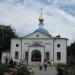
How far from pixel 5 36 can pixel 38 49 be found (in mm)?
18720

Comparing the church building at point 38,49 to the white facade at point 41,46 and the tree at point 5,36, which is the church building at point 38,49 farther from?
the tree at point 5,36

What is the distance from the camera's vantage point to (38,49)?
61.5m

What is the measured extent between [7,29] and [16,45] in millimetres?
17830

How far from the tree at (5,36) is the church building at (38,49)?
12551 mm

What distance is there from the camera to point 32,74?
35906 mm

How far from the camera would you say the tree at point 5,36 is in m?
76.4

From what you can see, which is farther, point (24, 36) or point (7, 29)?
point (7, 29)

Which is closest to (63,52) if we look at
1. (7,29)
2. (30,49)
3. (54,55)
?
(54,55)

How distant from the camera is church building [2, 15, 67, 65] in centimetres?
6100

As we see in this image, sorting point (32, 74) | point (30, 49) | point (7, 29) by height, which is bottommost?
point (32, 74)

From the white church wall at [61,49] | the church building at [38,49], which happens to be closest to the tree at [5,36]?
the church building at [38,49]

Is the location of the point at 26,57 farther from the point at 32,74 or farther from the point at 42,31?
the point at 32,74

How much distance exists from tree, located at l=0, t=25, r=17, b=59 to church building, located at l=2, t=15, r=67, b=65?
494 inches

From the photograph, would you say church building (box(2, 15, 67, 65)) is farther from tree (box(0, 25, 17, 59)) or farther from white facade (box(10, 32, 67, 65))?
tree (box(0, 25, 17, 59))
